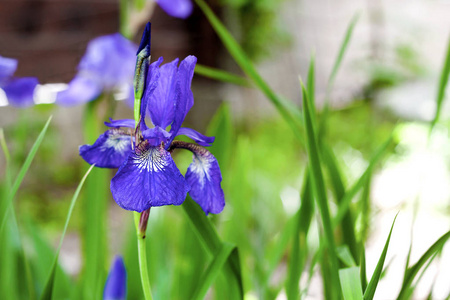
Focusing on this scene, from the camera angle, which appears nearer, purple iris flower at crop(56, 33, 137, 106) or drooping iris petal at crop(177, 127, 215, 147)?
drooping iris petal at crop(177, 127, 215, 147)

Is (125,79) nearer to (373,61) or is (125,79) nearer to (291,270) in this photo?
(291,270)

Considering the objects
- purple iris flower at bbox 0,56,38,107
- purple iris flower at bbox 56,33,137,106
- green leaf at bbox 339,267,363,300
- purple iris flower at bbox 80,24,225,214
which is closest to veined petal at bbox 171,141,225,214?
purple iris flower at bbox 80,24,225,214

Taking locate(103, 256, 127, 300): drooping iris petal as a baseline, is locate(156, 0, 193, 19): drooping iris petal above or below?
above

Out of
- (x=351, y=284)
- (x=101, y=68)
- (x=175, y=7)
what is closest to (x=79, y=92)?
(x=101, y=68)

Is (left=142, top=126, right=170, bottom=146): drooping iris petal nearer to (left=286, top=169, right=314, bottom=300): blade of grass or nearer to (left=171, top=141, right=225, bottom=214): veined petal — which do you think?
(left=171, top=141, right=225, bottom=214): veined petal

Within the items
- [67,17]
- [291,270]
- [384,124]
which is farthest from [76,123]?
[291,270]

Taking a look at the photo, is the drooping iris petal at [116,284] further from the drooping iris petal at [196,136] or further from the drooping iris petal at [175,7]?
the drooping iris petal at [175,7]

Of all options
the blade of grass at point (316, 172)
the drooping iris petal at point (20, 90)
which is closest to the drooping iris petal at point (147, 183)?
the blade of grass at point (316, 172)

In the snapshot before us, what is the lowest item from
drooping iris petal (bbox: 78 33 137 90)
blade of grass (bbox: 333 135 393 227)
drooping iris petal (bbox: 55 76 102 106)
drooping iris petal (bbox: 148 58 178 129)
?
blade of grass (bbox: 333 135 393 227)
